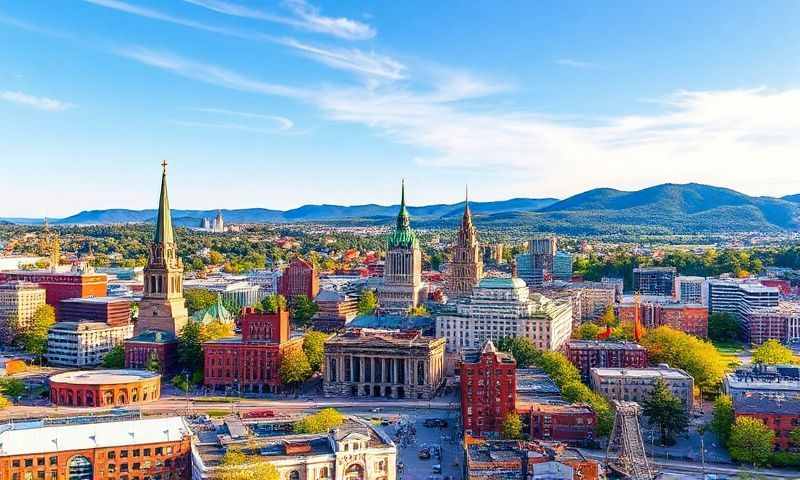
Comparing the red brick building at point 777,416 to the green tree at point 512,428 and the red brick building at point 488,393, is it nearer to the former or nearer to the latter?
the green tree at point 512,428

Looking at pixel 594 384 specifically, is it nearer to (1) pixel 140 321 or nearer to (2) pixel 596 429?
(2) pixel 596 429

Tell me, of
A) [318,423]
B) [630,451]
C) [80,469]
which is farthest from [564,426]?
[80,469]

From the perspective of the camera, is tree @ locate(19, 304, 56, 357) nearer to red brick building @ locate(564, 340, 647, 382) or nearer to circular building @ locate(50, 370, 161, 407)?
circular building @ locate(50, 370, 161, 407)

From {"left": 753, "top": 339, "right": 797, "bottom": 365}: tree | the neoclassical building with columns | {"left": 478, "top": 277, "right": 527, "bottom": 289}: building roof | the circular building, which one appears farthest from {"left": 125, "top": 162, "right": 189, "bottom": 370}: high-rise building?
{"left": 753, "top": 339, "right": 797, "bottom": 365}: tree

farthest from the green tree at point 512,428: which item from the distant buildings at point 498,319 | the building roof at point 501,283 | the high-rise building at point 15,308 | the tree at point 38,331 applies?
the high-rise building at point 15,308

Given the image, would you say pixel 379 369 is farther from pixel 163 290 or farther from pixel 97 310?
pixel 97 310
